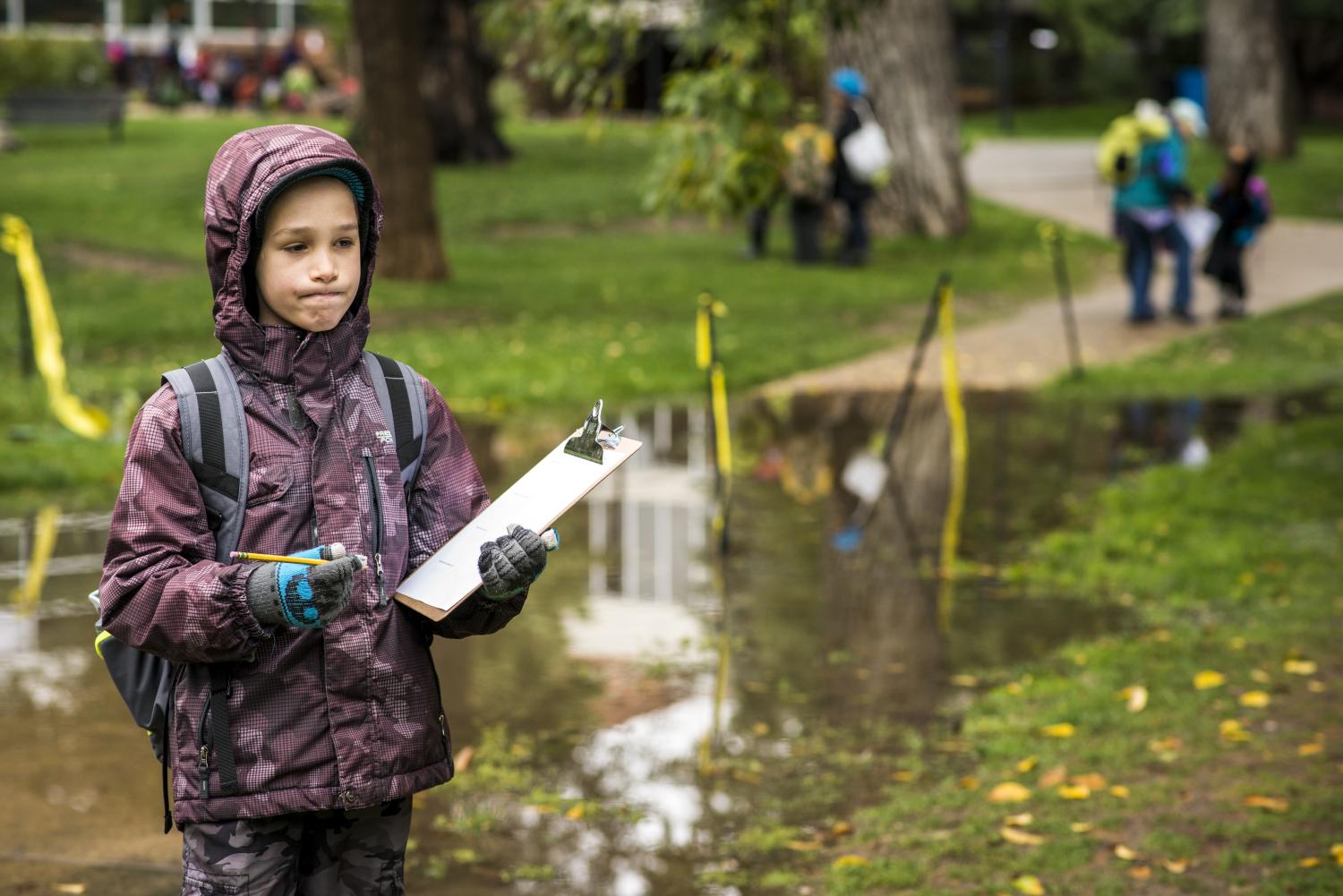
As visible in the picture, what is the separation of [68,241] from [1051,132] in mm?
26382

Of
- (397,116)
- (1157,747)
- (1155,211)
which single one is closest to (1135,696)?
(1157,747)

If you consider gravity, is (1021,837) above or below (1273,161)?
below

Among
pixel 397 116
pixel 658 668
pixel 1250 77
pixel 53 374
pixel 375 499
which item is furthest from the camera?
pixel 1250 77

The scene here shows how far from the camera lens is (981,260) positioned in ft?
62.1

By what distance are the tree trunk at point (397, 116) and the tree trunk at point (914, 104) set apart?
567 cm

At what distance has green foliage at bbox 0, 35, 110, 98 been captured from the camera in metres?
37.2

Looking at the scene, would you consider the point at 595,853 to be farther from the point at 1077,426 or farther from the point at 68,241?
the point at 68,241

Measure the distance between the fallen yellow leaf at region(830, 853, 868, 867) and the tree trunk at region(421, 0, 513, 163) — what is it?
24529 millimetres

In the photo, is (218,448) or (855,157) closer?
(218,448)

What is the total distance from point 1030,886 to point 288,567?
2467 mm

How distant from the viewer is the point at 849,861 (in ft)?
15.0

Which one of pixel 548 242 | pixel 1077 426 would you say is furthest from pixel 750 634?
pixel 548 242

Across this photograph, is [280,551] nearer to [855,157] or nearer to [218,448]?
[218,448]

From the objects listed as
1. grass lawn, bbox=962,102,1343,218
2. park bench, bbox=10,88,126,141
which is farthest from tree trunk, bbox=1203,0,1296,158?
park bench, bbox=10,88,126,141
